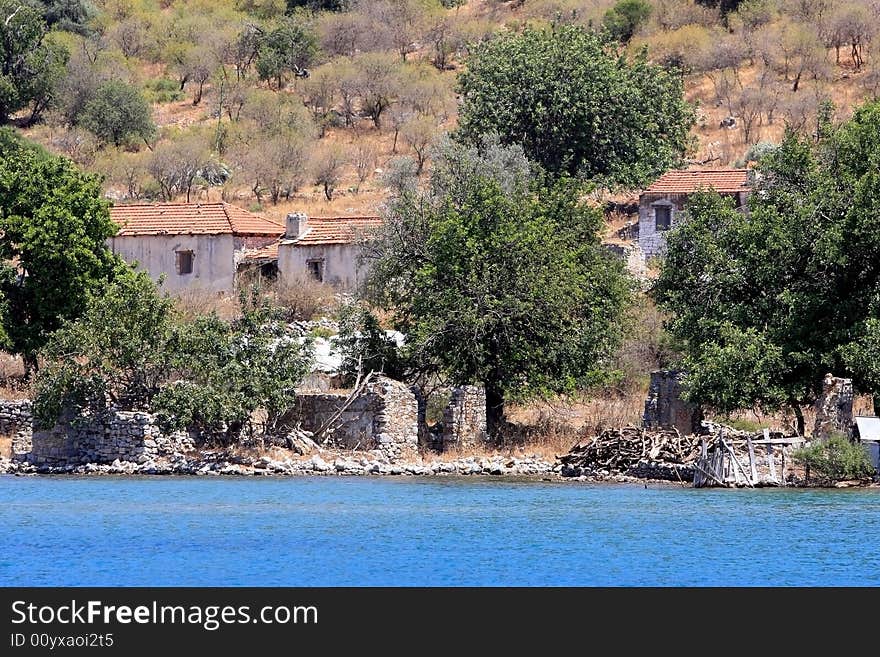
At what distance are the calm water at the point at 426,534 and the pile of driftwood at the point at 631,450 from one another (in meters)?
1.77

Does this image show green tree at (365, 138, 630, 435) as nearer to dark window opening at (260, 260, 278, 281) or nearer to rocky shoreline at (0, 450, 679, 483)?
rocky shoreline at (0, 450, 679, 483)

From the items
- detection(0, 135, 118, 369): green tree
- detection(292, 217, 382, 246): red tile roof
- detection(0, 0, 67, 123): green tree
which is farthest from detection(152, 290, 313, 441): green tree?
detection(0, 0, 67, 123): green tree

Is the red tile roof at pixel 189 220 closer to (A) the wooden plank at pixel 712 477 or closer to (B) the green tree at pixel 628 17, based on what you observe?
(A) the wooden plank at pixel 712 477

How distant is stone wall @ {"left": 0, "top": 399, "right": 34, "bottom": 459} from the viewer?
42.1 m

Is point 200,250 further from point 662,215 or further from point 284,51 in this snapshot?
point 284,51

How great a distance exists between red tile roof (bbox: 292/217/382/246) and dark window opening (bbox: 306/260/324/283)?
677 mm

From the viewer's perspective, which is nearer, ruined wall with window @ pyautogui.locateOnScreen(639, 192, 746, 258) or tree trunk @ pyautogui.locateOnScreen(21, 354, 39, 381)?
tree trunk @ pyautogui.locateOnScreen(21, 354, 39, 381)

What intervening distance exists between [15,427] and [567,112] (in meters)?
32.4

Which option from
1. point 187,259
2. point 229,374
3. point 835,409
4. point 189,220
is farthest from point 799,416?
point 189,220

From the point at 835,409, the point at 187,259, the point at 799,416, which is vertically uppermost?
the point at 187,259

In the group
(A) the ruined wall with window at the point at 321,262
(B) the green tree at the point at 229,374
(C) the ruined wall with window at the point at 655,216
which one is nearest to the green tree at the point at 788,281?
(B) the green tree at the point at 229,374

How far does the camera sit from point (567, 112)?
6912 cm

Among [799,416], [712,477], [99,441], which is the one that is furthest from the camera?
[99,441]
